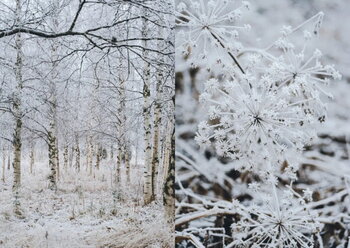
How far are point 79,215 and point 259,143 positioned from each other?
108 centimetres

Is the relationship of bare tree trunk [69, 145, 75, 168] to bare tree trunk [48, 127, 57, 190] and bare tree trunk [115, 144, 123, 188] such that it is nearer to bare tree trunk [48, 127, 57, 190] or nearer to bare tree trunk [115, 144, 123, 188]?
bare tree trunk [48, 127, 57, 190]

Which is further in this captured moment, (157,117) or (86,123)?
(157,117)

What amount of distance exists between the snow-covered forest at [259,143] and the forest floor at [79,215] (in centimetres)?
23

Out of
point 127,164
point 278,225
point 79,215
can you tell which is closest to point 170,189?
point 127,164

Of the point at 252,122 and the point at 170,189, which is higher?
the point at 252,122

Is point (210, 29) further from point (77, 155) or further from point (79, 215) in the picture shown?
point (79, 215)

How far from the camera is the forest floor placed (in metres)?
2.46

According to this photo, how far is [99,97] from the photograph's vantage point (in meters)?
2.66

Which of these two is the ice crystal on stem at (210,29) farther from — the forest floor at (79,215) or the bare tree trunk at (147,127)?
the forest floor at (79,215)

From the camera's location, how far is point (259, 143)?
2555 millimetres

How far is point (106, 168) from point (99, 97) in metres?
0.41

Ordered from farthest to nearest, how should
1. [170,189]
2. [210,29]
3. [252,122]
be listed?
1. [170,189]
2. [210,29]
3. [252,122]

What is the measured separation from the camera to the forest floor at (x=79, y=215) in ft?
8.05

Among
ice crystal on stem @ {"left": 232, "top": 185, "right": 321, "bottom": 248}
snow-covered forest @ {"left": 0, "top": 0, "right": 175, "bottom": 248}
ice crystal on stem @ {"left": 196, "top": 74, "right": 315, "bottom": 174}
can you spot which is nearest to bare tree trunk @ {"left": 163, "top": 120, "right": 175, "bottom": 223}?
snow-covered forest @ {"left": 0, "top": 0, "right": 175, "bottom": 248}
